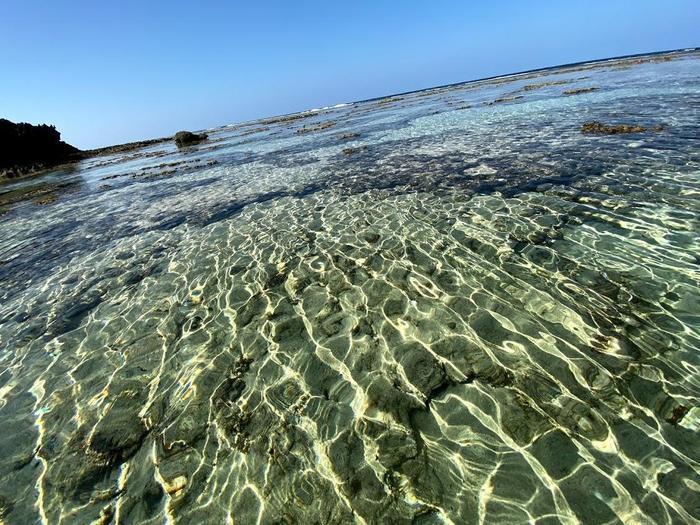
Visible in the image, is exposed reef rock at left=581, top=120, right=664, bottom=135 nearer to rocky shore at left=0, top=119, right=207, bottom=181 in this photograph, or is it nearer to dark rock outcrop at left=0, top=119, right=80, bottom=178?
rocky shore at left=0, top=119, right=207, bottom=181

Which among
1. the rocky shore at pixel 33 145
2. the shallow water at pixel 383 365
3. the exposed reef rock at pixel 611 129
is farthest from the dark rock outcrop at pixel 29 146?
the exposed reef rock at pixel 611 129

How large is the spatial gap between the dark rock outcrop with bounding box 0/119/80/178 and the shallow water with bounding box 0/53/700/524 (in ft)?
240

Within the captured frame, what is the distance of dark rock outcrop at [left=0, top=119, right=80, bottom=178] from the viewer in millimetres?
64438

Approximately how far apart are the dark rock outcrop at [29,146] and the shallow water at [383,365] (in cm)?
7317

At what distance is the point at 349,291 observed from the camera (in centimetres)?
731

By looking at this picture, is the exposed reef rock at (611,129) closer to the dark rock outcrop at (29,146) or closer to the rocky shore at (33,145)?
the rocky shore at (33,145)

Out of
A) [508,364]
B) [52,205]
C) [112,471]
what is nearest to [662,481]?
[508,364]

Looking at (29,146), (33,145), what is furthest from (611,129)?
(33,145)

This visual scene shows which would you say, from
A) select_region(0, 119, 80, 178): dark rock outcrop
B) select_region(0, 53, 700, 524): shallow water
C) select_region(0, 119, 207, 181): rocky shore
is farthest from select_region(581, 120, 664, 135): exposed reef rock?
select_region(0, 119, 80, 178): dark rock outcrop

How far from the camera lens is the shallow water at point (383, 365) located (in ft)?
12.0

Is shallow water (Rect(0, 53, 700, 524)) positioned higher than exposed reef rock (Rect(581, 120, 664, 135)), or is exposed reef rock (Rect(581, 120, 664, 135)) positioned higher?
exposed reef rock (Rect(581, 120, 664, 135))

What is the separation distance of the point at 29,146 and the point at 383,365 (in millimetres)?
97865

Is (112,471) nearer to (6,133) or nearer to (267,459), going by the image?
(267,459)

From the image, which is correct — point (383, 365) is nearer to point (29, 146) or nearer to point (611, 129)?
point (611, 129)
